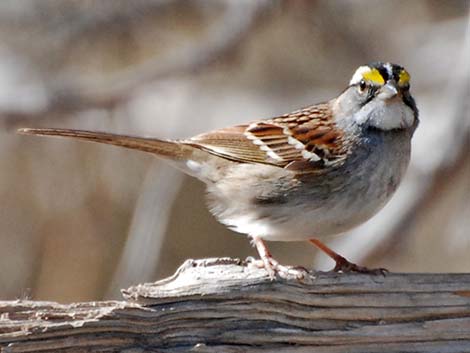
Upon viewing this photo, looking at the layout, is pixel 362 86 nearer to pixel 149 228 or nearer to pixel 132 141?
pixel 132 141

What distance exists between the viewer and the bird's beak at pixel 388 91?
3525 mm

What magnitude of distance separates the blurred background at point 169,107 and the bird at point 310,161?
3.11 feet

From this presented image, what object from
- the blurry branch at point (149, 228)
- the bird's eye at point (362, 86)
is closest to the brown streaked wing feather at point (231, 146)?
the bird's eye at point (362, 86)

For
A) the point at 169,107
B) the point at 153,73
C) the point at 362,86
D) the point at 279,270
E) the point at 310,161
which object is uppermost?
the point at 169,107

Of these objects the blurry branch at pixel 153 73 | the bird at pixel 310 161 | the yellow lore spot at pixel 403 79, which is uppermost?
the blurry branch at pixel 153 73

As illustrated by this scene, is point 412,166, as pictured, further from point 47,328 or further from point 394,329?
point 47,328

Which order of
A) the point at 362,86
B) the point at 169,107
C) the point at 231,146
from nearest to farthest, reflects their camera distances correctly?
the point at 362,86 → the point at 231,146 → the point at 169,107

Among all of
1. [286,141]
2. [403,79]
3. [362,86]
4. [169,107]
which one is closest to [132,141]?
[286,141]

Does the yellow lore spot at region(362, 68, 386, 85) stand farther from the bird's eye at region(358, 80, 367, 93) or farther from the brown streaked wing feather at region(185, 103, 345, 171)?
the brown streaked wing feather at region(185, 103, 345, 171)

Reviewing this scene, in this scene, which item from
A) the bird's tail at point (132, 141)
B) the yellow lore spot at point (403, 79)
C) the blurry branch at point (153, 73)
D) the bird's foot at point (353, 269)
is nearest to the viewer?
the bird's foot at point (353, 269)

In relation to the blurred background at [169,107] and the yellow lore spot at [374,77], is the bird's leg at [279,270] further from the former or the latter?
the blurred background at [169,107]

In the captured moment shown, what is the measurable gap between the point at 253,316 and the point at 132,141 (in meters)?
1.00

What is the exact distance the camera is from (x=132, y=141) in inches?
142

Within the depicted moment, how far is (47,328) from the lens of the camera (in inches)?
102
